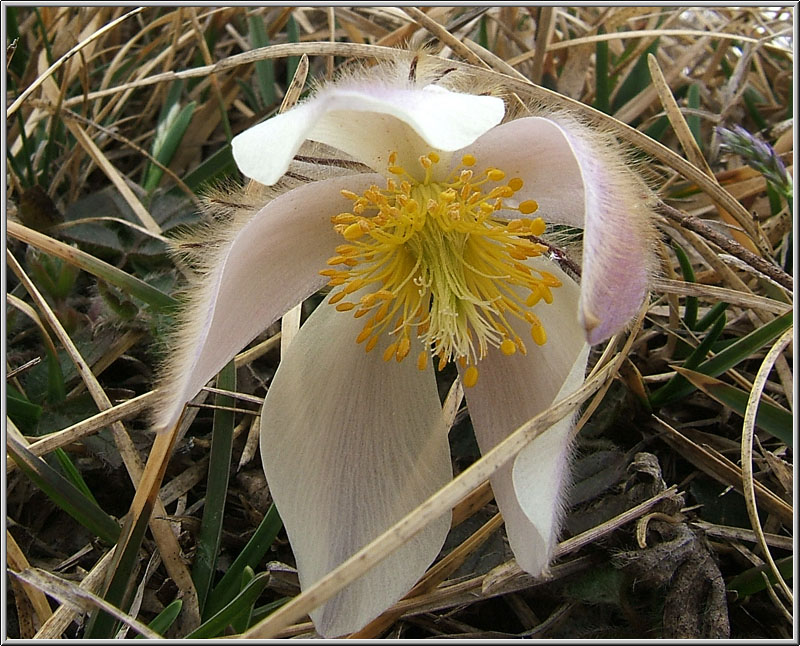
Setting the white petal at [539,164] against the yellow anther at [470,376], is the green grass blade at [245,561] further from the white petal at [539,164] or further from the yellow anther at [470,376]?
the white petal at [539,164]

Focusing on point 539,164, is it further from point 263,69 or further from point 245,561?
point 263,69

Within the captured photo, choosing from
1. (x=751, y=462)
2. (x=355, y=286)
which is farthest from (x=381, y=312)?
(x=751, y=462)

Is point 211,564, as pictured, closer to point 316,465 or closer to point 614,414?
point 316,465

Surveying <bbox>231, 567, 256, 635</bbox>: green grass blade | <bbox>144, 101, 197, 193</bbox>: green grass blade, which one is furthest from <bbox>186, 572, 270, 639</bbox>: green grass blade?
<bbox>144, 101, 197, 193</bbox>: green grass blade

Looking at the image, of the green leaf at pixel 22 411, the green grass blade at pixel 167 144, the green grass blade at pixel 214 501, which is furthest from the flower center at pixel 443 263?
the green grass blade at pixel 167 144

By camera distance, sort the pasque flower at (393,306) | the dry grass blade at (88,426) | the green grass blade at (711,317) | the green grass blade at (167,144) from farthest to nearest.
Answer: the green grass blade at (167,144)
the green grass blade at (711,317)
the dry grass blade at (88,426)
the pasque flower at (393,306)

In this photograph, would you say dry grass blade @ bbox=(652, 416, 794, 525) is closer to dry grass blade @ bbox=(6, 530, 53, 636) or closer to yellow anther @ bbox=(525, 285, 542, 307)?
→ yellow anther @ bbox=(525, 285, 542, 307)
